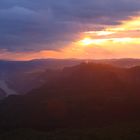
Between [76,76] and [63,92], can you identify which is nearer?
[63,92]

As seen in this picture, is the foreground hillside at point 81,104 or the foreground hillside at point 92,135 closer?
the foreground hillside at point 92,135

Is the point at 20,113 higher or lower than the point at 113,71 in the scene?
lower

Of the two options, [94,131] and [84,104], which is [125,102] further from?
[94,131]

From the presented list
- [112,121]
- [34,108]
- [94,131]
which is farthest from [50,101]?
[94,131]

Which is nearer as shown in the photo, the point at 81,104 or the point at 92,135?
the point at 92,135

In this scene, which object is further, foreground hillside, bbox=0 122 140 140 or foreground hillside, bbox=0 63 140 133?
foreground hillside, bbox=0 63 140 133

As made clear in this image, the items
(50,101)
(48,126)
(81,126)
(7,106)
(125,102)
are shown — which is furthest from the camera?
(7,106)

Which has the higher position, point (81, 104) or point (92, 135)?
point (81, 104)

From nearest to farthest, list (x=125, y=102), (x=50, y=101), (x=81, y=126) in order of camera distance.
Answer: (x=81, y=126), (x=125, y=102), (x=50, y=101)

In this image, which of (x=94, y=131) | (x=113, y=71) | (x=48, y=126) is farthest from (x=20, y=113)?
(x=113, y=71)
